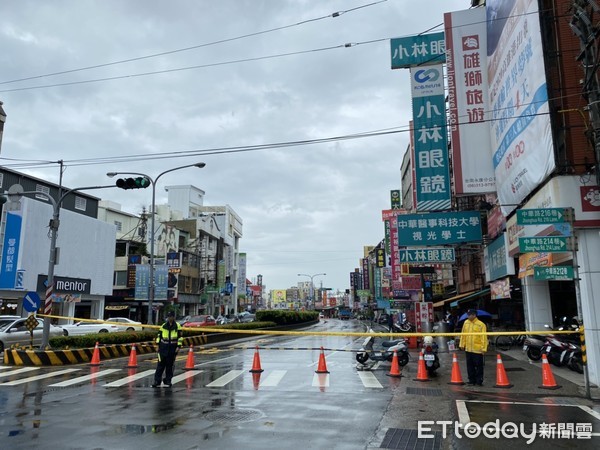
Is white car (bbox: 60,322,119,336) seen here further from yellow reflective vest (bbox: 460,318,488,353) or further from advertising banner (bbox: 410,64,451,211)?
yellow reflective vest (bbox: 460,318,488,353)

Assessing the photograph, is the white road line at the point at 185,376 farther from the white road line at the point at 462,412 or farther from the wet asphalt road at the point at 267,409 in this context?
the white road line at the point at 462,412

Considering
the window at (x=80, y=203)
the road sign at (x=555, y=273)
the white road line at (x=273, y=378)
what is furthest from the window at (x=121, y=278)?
the road sign at (x=555, y=273)

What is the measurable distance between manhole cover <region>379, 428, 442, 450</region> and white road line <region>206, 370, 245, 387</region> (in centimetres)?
593

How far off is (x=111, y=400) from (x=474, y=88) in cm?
1580

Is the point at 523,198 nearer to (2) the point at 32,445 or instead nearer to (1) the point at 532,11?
(1) the point at 532,11

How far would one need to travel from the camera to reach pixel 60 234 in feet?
128

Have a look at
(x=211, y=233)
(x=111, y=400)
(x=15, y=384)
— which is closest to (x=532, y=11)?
(x=111, y=400)

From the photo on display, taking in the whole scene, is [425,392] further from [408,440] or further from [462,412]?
[408,440]

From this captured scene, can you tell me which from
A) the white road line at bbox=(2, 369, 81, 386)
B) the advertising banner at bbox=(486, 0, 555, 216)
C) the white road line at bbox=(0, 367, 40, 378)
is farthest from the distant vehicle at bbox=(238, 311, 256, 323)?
the advertising banner at bbox=(486, 0, 555, 216)

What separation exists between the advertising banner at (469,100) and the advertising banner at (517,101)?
0.46 m

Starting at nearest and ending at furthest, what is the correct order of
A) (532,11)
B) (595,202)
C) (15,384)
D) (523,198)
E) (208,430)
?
1. (208,430)
2. (595,202)
3. (15,384)
4. (532,11)
5. (523,198)

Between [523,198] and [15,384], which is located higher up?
[523,198]

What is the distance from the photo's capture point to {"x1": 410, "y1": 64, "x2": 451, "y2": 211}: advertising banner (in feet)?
62.6

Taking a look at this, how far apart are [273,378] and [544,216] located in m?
7.96
